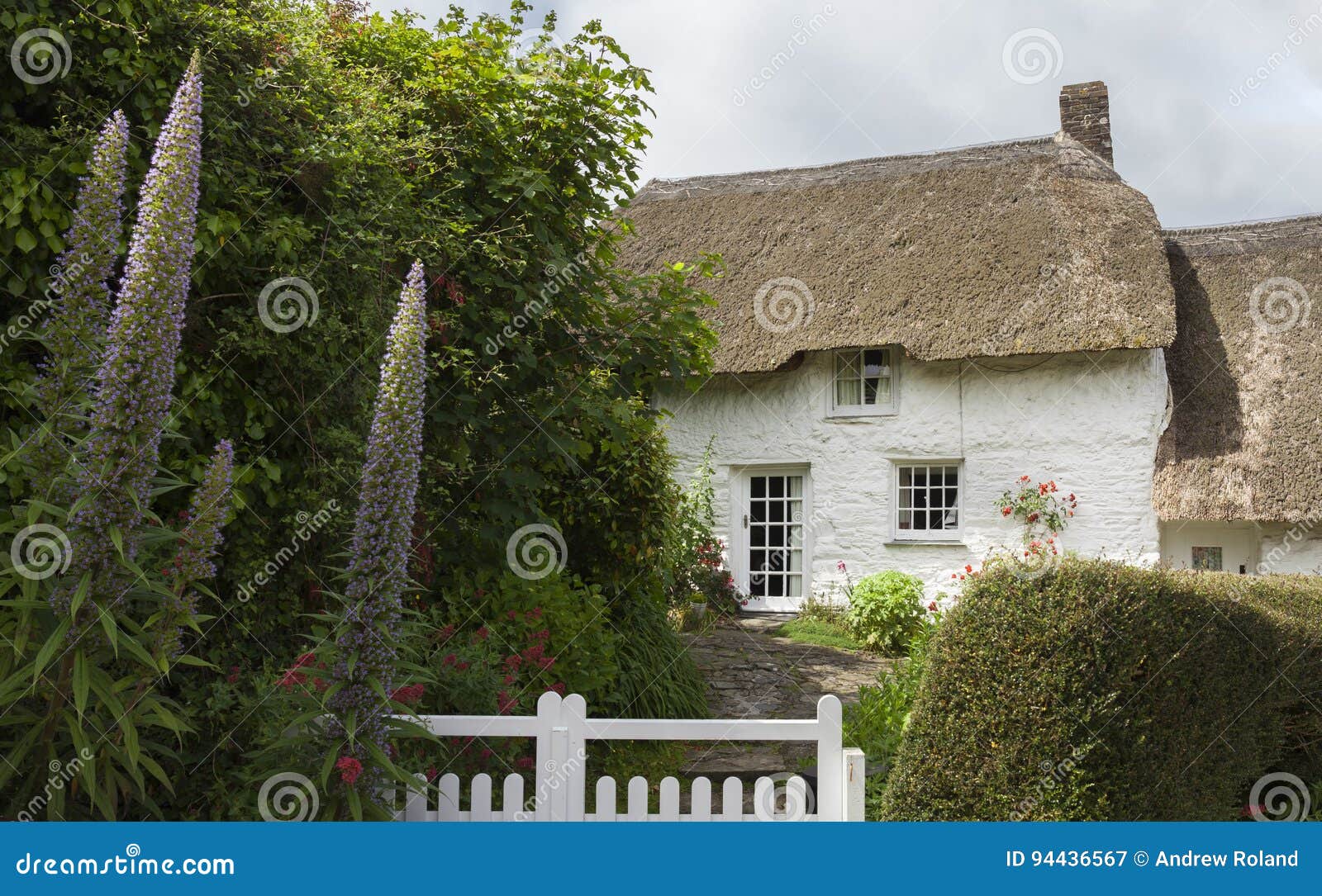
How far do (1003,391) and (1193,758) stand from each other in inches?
322

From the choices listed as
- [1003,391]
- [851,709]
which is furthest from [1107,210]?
[851,709]

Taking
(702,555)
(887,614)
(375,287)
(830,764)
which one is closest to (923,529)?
(887,614)

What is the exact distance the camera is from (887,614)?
10.4 metres

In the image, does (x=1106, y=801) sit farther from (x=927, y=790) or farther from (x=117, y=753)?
(x=117, y=753)

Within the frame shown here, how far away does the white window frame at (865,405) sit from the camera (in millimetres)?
12797

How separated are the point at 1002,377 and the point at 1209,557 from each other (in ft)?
10.7

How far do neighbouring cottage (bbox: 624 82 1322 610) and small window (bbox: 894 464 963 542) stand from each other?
0.11ft

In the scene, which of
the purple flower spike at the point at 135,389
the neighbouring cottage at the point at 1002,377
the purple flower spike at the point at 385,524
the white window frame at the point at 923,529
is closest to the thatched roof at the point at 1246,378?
the neighbouring cottage at the point at 1002,377

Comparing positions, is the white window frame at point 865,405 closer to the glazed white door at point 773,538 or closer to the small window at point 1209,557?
the glazed white door at point 773,538

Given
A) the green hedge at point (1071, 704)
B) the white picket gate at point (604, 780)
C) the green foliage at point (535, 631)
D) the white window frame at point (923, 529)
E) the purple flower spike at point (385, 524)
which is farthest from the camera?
the white window frame at point (923, 529)

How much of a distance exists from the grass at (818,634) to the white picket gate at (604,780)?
6762 mm

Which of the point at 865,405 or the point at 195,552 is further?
→ the point at 865,405

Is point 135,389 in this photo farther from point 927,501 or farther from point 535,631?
point 927,501

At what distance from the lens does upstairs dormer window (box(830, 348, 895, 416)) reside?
1294 centimetres
